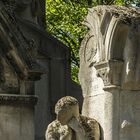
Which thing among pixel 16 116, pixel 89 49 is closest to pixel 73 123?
pixel 89 49

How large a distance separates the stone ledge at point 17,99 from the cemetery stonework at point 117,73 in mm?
11111

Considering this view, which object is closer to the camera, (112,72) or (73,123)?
(112,72)

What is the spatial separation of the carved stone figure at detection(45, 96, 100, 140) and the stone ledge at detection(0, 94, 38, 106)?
11.1 m

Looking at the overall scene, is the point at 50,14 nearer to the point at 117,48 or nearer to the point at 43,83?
the point at 43,83

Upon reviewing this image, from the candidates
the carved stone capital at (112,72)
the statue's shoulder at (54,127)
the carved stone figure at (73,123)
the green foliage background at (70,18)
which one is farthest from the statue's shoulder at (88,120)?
the green foliage background at (70,18)

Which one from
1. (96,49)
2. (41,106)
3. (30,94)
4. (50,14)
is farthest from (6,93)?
(50,14)

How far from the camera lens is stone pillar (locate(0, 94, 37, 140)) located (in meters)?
20.2

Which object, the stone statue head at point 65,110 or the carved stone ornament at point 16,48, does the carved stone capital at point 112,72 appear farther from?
the carved stone ornament at point 16,48

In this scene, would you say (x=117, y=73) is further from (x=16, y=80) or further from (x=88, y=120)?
(x=16, y=80)

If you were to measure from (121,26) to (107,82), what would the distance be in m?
0.71

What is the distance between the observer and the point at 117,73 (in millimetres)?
8867

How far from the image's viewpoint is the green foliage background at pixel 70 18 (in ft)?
109

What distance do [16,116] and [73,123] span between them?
11.6m

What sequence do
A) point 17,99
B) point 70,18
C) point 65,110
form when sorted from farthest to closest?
1. point 70,18
2. point 17,99
3. point 65,110
